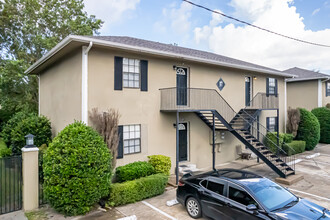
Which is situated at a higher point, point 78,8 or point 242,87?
point 78,8

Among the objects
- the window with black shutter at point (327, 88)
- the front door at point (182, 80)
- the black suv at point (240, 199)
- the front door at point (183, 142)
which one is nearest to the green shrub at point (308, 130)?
the window with black shutter at point (327, 88)

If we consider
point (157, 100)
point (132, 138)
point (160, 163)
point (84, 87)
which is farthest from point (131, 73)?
point (160, 163)

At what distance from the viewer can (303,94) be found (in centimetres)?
2108

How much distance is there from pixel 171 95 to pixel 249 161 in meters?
7.06

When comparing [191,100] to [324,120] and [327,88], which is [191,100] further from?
[327,88]

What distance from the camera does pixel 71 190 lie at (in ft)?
20.6

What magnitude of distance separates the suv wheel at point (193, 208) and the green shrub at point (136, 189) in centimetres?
174

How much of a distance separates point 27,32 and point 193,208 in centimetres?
2039

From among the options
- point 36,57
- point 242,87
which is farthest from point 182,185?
point 36,57

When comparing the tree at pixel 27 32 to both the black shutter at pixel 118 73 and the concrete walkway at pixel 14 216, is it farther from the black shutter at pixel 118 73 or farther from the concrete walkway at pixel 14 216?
the concrete walkway at pixel 14 216

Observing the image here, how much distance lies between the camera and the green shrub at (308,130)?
1638cm

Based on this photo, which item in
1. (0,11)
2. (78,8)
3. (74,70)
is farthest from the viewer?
(78,8)

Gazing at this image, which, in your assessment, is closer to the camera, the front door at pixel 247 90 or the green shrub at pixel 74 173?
the green shrub at pixel 74 173

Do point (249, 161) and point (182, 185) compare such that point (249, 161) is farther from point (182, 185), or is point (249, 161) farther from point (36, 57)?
point (36, 57)
